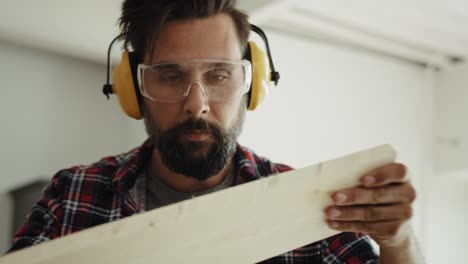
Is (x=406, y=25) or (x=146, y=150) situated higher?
(x=406, y=25)

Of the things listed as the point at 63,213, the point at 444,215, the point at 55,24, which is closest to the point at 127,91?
the point at 63,213

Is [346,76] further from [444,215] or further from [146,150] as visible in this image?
[146,150]

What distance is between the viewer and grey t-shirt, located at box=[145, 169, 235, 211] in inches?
54.1

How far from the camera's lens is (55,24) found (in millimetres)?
2689

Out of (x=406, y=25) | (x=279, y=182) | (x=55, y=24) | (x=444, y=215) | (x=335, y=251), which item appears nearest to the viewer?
(x=279, y=182)

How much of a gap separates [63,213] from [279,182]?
72cm

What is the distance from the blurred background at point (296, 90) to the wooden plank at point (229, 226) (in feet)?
5.80

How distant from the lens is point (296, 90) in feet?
10.6

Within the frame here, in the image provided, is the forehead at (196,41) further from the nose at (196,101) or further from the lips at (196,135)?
the lips at (196,135)

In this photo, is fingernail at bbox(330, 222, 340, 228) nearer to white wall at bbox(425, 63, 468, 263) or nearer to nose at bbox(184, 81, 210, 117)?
nose at bbox(184, 81, 210, 117)

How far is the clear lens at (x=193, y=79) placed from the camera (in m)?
1.27

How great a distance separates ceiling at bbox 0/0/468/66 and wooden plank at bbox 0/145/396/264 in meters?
1.71

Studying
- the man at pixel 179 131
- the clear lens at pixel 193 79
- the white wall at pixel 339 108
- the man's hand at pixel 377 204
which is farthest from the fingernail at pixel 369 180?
the white wall at pixel 339 108

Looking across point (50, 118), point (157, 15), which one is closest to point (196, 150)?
point (157, 15)
